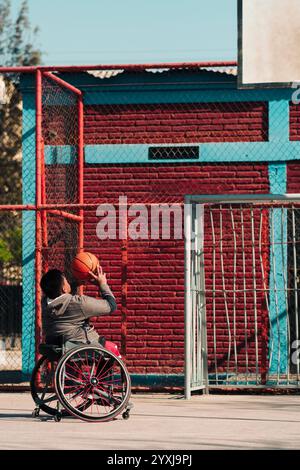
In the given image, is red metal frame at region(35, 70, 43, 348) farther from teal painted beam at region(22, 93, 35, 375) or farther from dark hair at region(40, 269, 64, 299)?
dark hair at region(40, 269, 64, 299)

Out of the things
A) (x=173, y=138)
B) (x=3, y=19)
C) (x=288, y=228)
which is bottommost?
(x=288, y=228)

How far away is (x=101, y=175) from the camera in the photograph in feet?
50.2

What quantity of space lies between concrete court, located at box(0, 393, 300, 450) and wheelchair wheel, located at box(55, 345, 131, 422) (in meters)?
0.16

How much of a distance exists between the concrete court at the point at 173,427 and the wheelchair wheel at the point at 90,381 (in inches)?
6.4

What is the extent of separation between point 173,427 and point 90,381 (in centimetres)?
83

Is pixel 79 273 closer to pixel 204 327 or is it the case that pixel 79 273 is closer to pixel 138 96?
pixel 204 327

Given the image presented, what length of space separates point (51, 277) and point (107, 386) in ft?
3.71

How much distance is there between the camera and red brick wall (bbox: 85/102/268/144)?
49.2 ft

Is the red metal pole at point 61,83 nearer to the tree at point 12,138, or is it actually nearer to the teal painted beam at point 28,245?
the teal painted beam at point 28,245

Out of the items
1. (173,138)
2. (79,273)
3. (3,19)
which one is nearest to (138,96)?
(173,138)

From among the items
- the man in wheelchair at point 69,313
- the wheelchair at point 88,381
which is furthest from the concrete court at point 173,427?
the man in wheelchair at point 69,313

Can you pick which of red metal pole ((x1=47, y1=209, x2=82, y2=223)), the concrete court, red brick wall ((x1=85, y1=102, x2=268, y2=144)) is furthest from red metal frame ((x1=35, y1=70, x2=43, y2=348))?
red brick wall ((x1=85, y1=102, x2=268, y2=144))

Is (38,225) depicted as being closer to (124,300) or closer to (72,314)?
(124,300)

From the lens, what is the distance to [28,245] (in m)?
15.1
